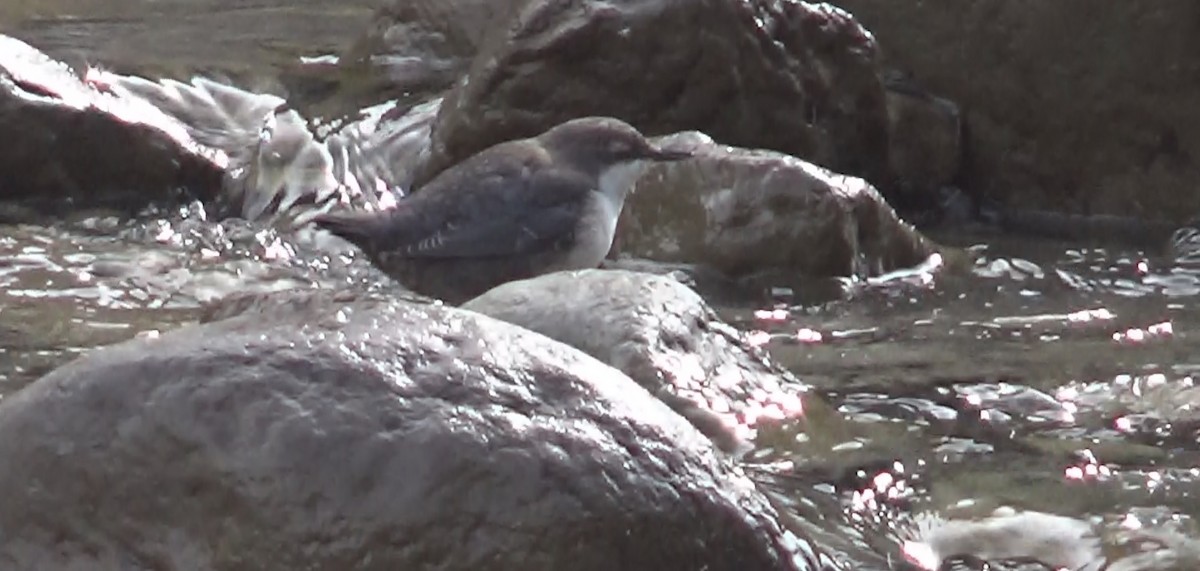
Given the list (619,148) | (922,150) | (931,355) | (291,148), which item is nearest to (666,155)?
(619,148)

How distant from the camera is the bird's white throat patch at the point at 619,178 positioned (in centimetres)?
654

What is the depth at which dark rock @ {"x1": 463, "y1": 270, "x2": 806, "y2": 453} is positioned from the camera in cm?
498

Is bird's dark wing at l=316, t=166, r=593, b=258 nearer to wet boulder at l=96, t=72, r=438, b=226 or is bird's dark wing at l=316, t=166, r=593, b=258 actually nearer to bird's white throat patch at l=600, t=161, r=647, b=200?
bird's white throat patch at l=600, t=161, r=647, b=200

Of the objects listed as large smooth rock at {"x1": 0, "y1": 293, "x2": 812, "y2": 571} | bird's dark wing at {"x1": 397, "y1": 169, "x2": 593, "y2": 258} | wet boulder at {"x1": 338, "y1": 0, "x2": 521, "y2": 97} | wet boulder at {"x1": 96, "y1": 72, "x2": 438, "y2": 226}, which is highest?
large smooth rock at {"x1": 0, "y1": 293, "x2": 812, "y2": 571}

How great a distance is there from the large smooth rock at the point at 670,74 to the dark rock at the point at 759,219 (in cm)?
79

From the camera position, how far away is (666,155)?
6.78 m

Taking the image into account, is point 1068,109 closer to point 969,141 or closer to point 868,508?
point 969,141

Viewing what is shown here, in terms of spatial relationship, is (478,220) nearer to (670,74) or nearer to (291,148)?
(670,74)

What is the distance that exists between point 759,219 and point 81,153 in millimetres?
3662

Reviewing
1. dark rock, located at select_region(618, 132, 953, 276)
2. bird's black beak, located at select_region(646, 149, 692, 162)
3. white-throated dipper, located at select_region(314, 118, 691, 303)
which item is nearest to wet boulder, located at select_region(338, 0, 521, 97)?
dark rock, located at select_region(618, 132, 953, 276)

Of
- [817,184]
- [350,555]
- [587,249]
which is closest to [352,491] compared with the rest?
[350,555]

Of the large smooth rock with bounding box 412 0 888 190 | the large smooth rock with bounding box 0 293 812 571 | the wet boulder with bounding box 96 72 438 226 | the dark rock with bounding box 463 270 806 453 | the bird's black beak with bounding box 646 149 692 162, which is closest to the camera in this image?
the large smooth rock with bounding box 0 293 812 571

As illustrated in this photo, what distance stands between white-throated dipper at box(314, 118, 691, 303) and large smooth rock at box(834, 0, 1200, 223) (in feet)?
10.4

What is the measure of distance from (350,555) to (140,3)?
10.6 metres
